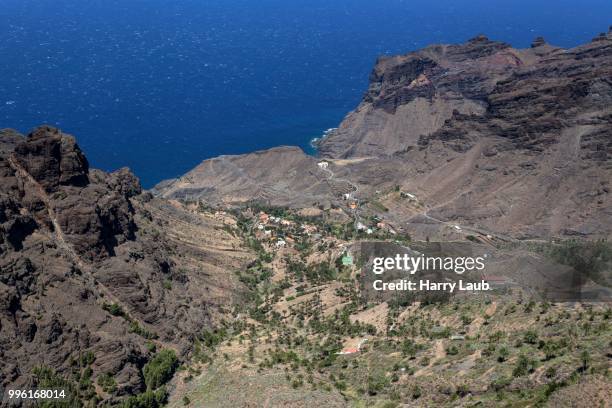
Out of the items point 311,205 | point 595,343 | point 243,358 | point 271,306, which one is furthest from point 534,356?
point 311,205

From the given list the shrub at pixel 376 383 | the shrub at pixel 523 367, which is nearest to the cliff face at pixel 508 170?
the shrub at pixel 376 383

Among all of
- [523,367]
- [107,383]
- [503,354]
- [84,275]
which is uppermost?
[84,275]

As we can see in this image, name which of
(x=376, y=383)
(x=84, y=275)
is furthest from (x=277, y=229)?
(x=376, y=383)

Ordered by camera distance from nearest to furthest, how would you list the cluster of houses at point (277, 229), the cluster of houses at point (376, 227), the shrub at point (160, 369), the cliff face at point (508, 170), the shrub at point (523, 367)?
the shrub at point (523, 367) < the shrub at point (160, 369) < the cluster of houses at point (277, 229) < the cluster of houses at point (376, 227) < the cliff face at point (508, 170)

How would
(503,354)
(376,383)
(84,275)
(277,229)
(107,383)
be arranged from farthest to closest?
(277,229) → (84,275) → (107,383) → (376,383) → (503,354)

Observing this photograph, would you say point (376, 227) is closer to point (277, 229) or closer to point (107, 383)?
point (277, 229)

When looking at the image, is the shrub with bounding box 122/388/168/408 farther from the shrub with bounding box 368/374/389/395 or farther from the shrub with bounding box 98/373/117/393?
the shrub with bounding box 368/374/389/395

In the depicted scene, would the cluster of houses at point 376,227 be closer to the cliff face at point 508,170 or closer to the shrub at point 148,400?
the cliff face at point 508,170

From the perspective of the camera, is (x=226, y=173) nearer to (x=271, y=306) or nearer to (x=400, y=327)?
(x=271, y=306)
